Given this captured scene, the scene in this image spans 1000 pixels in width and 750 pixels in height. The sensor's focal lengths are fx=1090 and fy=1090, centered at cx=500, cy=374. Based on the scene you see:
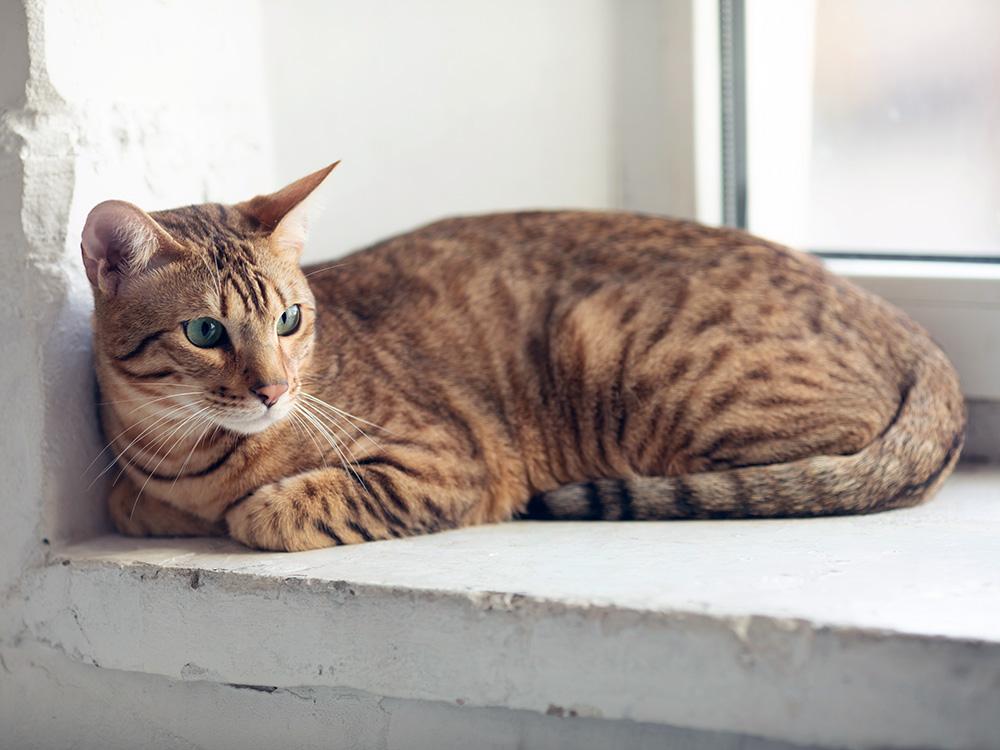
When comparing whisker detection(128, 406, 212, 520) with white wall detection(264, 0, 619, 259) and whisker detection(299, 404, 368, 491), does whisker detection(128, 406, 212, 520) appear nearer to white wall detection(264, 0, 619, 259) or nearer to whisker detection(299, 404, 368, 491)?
whisker detection(299, 404, 368, 491)

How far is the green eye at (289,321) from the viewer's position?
80.4 inches

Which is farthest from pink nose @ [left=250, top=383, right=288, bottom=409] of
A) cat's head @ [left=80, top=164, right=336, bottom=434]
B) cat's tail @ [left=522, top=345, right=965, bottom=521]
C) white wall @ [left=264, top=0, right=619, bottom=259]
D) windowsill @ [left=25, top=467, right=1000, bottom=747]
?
white wall @ [left=264, top=0, right=619, bottom=259]

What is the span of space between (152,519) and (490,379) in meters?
0.76

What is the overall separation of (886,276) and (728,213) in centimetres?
47

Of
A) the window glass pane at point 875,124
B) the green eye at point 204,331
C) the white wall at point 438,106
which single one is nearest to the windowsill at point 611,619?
the green eye at point 204,331

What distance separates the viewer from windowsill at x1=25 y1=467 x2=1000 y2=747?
5.12ft

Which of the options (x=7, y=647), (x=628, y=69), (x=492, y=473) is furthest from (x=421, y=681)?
(x=628, y=69)

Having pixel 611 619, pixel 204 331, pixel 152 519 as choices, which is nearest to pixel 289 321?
pixel 204 331

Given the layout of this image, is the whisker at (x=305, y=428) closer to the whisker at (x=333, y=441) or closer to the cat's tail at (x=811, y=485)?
the whisker at (x=333, y=441)

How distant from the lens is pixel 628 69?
2811 mm

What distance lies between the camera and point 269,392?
6.25 feet

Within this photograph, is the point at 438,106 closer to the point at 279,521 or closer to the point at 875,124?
the point at 875,124

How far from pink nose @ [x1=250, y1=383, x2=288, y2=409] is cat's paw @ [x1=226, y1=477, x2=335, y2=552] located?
19cm

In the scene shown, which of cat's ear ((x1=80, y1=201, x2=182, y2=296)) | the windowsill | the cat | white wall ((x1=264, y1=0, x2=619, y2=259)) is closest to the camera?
the windowsill
